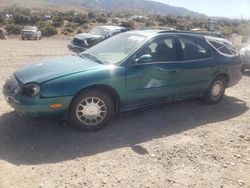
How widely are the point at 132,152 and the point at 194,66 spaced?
8.35 feet

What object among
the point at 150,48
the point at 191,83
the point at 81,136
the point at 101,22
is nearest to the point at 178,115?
the point at 191,83

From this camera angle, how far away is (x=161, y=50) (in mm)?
6172

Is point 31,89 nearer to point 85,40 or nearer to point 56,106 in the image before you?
point 56,106

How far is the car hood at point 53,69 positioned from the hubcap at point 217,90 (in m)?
2.88

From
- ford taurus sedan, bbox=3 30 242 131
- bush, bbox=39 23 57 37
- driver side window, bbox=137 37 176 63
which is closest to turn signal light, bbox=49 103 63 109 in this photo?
ford taurus sedan, bbox=3 30 242 131

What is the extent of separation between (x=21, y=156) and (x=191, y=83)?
141 inches

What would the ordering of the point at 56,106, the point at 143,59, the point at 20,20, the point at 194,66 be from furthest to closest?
the point at 20,20, the point at 194,66, the point at 143,59, the point at 56,106

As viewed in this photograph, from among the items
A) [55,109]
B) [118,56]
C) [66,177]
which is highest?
[118,56]

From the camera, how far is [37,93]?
487 centimetres

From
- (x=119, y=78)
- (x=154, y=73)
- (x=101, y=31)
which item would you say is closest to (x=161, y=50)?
(x=154, y=73)

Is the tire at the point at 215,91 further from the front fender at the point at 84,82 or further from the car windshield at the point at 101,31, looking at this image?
the car windshield at the point at 101,31

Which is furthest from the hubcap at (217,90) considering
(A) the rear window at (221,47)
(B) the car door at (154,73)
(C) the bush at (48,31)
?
(C) the bush at (48,31)

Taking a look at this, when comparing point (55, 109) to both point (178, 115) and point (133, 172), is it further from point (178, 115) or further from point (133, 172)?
point (178, 115)

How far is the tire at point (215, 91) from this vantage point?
281 inches
